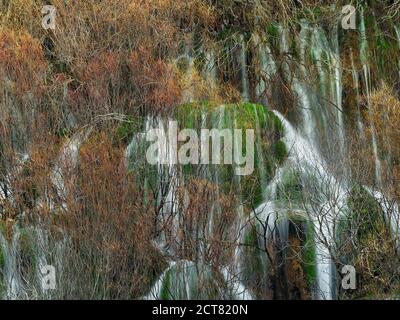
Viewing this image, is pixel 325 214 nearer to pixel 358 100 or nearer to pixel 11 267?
pixel 358 100

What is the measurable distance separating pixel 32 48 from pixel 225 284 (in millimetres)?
5558

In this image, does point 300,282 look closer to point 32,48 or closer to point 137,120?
point 137,120

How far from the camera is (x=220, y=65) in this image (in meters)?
16.3

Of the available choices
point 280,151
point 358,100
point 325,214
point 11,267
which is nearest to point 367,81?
point 358,100

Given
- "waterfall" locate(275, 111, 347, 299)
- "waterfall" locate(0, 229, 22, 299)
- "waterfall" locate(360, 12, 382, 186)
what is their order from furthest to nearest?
"waterfall" locate(360, 12, 382, 186)
"waterfall" locate(275, 111, 347, 299)
"waterfall" locate(0, 229, 22, 299)

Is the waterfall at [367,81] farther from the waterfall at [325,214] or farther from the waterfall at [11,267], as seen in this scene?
the waterfall at [11,267]

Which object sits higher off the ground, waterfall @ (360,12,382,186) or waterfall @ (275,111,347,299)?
waterfall @ (360,12,382,186)

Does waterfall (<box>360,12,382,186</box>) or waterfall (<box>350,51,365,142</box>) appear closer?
waterfall (<box>360,12,382,186</box>)

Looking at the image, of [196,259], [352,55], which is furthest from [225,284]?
[352,55]

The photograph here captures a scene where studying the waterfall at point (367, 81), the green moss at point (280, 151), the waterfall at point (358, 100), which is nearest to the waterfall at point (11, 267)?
the green moss at point (280, 151)

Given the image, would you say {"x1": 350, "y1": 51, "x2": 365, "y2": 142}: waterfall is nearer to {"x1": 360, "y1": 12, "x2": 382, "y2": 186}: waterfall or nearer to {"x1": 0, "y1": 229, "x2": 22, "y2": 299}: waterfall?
{"x1": 360, "y1": 12, "x2": 382, "y2": 186}: waterfall

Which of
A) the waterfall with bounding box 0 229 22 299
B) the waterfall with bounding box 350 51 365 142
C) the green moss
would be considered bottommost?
the waterfall with bounding box 0 229 22 299

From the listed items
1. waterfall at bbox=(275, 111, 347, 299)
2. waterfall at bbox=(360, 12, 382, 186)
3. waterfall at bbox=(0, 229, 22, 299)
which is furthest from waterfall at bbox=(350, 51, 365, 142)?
waterfall at bbox=(0, 229, 22, 299)

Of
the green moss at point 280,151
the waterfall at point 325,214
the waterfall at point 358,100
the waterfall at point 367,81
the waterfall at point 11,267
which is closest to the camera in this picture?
the waterfall at point 11,267
